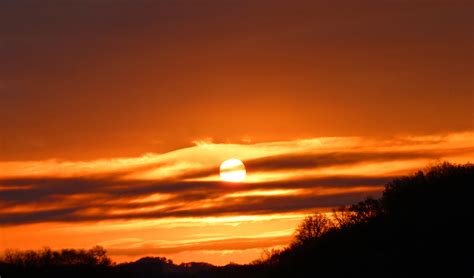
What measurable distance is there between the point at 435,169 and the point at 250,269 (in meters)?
75.8

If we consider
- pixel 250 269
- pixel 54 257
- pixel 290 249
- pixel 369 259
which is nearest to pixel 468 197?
pixel 369 259

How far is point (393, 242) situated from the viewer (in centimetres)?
11269

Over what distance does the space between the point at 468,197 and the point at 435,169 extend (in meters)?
14.5

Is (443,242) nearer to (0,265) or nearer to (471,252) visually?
(471,252)

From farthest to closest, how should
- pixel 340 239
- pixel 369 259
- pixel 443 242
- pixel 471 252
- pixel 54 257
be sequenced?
pixel 54 257 < pixel 340 239 < pixel 369 259 < pixel 443 242 < pixel 471 252

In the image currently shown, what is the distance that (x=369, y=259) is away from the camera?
11088 centimetres

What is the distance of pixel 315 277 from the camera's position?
12475 cm

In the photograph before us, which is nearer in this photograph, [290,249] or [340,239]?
[340,239]

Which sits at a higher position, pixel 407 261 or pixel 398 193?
pixel 398 193

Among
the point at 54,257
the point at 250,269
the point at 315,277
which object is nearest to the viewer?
the point at 315,277

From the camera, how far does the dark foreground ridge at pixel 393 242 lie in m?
97.6

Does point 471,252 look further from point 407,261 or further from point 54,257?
point 54,257

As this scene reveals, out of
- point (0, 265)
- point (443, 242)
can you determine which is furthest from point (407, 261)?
point (0, 265)

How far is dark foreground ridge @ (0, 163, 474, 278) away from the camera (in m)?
97.6
